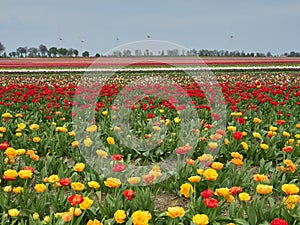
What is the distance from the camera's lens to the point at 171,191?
3.73 m

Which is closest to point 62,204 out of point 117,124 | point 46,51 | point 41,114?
point 117,124

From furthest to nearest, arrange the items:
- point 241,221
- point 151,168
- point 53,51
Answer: point 53,51 → point 151,168 → point 241,221

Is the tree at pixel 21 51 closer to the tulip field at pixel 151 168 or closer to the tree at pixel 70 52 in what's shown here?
the tree at pixel 70 52

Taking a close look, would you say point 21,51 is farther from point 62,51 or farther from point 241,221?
point 241,221

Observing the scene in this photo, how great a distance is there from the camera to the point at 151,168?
4336mm

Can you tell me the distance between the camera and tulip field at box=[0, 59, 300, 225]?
9.09ft

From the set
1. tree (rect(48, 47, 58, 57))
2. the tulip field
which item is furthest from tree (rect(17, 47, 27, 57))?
the tulip field

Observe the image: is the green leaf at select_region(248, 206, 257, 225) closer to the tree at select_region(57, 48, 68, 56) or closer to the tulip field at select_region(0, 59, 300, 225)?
the tulip field at select_region(0, 59, 300, 225)

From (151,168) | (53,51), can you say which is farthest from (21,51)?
(151,168)

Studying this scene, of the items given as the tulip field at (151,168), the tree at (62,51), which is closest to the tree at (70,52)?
the tree at (62,51)

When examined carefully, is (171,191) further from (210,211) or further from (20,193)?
(20,193)

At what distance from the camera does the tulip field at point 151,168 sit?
9.09 ft

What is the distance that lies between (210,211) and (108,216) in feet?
2.68

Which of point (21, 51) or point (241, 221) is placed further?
point (21, 51)
